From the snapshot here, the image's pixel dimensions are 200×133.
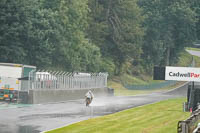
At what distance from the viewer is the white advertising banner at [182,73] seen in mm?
33844

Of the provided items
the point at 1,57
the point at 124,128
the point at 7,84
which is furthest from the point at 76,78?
the point at 124,128

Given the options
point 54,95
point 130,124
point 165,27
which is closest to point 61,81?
point 54,95

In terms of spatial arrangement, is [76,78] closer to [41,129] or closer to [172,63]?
[41,129]

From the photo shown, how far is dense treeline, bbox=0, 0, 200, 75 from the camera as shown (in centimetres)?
5941

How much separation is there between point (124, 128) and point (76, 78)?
2095 cm

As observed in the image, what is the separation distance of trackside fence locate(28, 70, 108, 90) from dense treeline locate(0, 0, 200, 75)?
48.1 feet

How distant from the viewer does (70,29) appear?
2665 inches

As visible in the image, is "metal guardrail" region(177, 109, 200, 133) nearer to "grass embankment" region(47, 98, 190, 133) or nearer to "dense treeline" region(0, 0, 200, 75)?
"grass embankment" region(47, 98, 190, 133)

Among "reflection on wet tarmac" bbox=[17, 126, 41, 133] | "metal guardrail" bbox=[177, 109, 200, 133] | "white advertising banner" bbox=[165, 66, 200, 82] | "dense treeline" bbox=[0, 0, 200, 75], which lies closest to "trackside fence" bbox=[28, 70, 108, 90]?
"white advertising banner" bbox=[165, 66, 200, 82]

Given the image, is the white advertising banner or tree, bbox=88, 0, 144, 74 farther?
tree, bbox=88, 0, 144, 74

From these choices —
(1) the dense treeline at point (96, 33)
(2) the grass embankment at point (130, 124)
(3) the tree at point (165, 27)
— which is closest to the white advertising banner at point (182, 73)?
(2) the grass embankment at point (130, 124)

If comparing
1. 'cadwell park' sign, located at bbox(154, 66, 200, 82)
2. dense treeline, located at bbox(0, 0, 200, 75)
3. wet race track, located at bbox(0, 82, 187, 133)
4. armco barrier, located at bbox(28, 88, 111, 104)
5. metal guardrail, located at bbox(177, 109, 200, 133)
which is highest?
dense treeline, located at bbox(0, 0, 200, 75)

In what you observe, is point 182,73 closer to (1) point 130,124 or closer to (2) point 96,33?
(1) point 130,124

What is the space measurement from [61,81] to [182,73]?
11607mm
